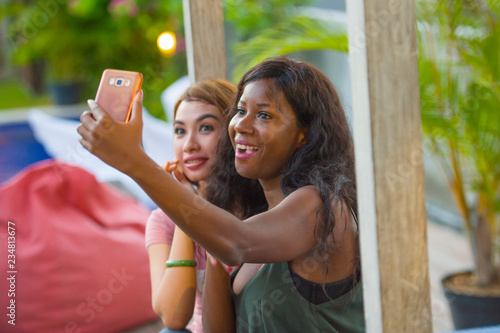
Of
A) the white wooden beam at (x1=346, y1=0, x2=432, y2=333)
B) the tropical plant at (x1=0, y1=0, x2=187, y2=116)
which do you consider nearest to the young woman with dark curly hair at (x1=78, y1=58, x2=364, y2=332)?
the white wooden beam at (x1=346, y1=0, x2=432, y2=333)

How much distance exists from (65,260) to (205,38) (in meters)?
0.97

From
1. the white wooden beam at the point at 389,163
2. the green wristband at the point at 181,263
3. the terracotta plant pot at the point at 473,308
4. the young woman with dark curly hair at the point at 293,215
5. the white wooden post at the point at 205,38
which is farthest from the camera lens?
the terracotta plant pot at the point at 473,308

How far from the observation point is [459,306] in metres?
2.52

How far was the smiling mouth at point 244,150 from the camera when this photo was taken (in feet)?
3.83

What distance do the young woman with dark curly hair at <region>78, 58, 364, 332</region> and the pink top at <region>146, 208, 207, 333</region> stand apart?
0.82 feet

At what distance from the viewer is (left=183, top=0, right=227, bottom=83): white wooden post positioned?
164cm

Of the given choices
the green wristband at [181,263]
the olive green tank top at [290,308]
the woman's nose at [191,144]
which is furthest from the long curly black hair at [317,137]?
the green wristband at [181,263]

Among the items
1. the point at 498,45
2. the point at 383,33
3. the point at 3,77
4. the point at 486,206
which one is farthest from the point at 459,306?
the point at 3,77

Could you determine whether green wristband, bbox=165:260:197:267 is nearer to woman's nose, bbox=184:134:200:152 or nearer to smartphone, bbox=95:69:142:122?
woman's nose, bbox=184:134:200:152

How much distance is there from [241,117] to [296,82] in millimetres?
122

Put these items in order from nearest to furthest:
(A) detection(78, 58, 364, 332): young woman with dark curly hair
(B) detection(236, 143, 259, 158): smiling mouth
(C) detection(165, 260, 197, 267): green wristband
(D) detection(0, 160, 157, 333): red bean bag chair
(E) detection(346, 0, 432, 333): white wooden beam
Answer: (E) detection(346, 0, 432, 333): white wooden beam < (A) detection(78, 58, 364, 332): young woman with dark curly hair < (B) detection(236, 143, 259, 158): smiling mouth < (C) detection(165, 260, 197, 267): green wristband < (D) detection(0, 160, 157, 333): red bean bag chair

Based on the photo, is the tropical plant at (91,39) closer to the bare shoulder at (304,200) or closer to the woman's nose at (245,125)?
the woman's nose at (245,125)

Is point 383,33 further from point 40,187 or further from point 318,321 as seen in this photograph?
point 40,187

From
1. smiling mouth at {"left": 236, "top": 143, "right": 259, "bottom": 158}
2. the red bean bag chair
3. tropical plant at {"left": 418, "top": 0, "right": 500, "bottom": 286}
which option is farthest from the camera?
tropical plant at {"left": 418, "top": 0, "right": 500, "bottom": 286}
